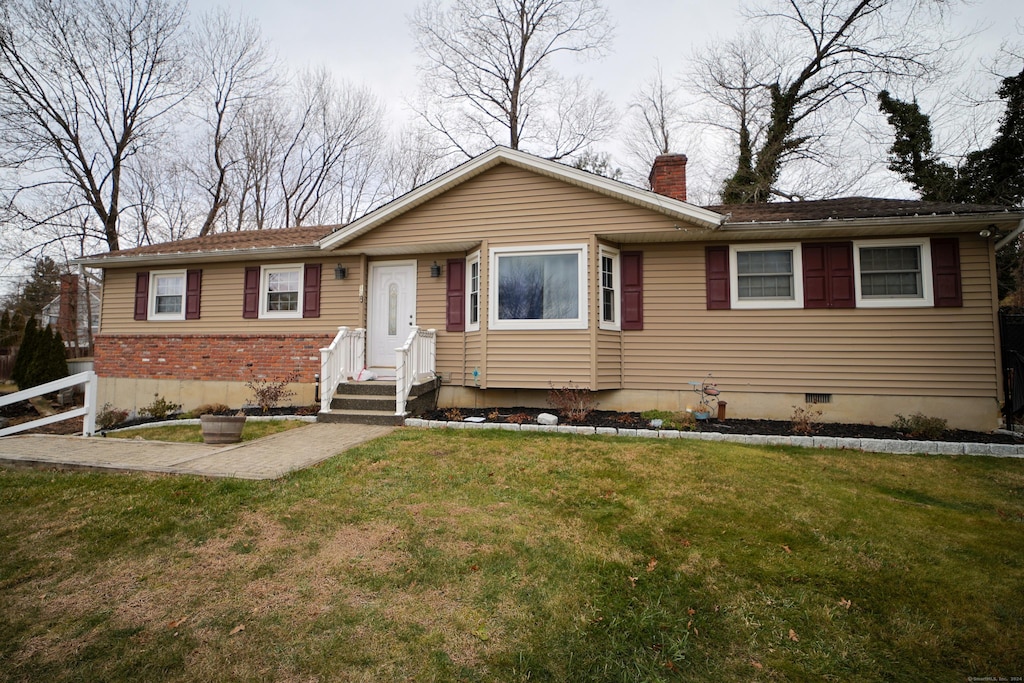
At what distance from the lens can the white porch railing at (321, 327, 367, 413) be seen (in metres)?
8.26

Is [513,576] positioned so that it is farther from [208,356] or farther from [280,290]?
[208,356]

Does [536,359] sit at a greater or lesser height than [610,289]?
lesser

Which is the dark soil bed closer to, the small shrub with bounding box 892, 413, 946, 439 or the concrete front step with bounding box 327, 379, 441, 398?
the small shrub with bounding box 892, 413, 946, 439

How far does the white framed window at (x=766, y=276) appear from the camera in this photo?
8.45 m

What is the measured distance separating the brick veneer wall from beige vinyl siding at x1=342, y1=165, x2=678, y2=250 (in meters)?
3.20

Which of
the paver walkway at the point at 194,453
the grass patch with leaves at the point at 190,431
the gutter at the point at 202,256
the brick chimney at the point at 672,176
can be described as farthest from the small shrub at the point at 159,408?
the brick chimney at the point at 672,176

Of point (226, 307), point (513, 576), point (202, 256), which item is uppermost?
point (202, 256)

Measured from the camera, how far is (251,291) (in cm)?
1076

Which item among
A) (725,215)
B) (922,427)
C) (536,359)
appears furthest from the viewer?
(536,359)

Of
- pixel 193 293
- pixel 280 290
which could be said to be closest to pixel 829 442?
pixel 280 290

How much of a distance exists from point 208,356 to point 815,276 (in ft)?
42.0

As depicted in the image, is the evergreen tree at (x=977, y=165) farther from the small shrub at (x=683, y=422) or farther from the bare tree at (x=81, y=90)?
the bare tree at (x=81, y=90)

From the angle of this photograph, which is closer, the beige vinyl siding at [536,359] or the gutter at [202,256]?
the beige vinyl siding at [536,359]

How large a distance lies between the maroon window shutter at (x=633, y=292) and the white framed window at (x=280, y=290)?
7.31 meters
